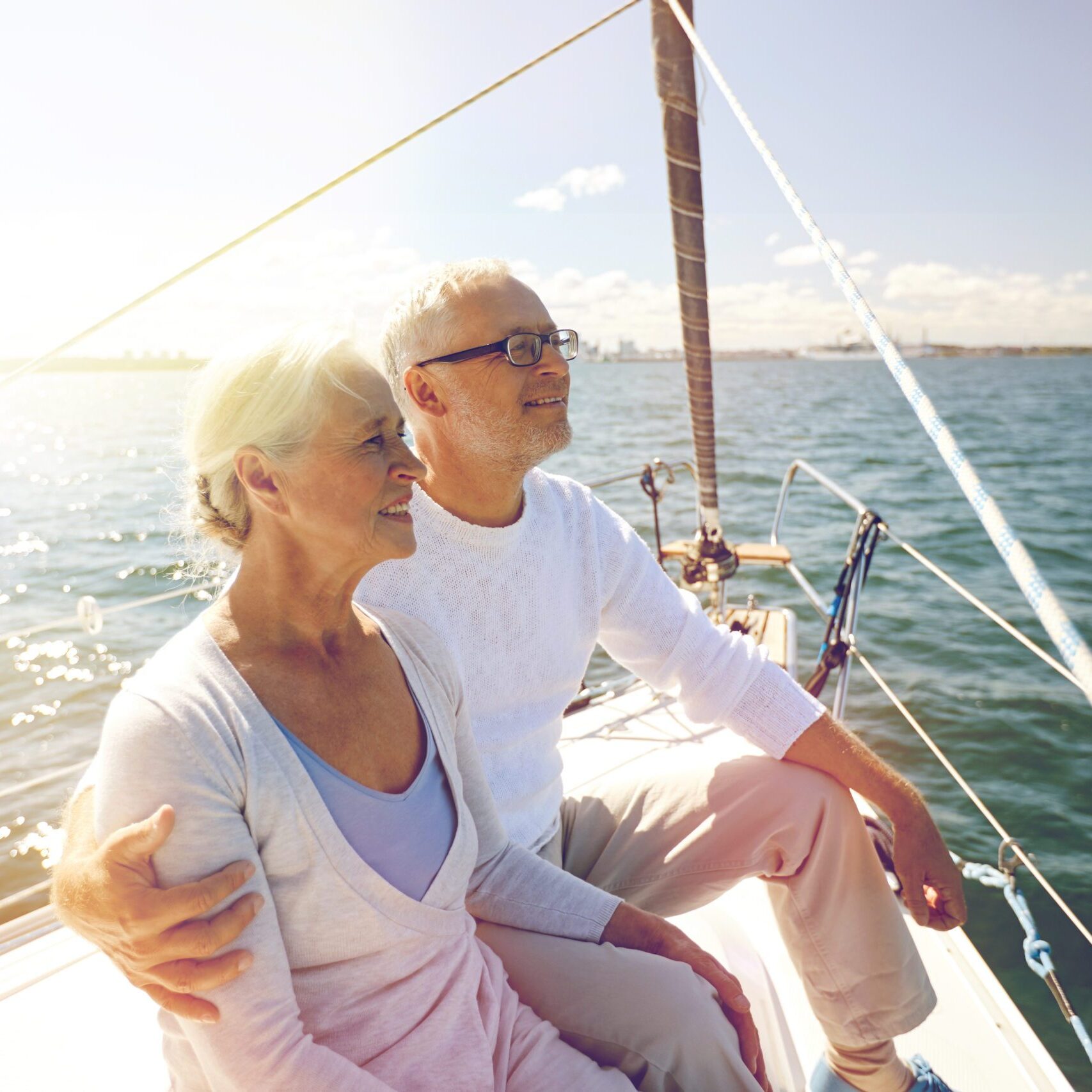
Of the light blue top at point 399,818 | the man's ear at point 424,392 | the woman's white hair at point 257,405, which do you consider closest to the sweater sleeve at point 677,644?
the man's ear at point 424,392

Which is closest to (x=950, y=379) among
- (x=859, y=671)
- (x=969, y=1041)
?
(x=859, y=671)

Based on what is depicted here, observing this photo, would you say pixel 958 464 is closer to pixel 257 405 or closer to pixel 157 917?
pixel 257 405

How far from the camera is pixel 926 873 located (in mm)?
1390

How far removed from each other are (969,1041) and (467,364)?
140 cm

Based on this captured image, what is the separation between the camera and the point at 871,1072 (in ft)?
4.37

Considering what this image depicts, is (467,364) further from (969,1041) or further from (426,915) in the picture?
(969,1041)

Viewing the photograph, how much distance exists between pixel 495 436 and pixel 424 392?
0.46 feet

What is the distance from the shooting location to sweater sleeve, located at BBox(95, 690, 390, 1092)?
827 millimetres

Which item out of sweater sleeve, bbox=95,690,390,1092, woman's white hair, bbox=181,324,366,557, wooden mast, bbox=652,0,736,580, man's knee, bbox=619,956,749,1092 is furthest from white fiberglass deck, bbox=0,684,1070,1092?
wooden mast, bbox=652,0,736,580

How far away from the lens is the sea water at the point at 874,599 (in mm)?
4328

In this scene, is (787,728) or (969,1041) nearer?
(787,728)

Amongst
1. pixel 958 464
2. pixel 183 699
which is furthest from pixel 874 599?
pixel 183 699

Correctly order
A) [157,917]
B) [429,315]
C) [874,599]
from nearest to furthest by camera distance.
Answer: [157,917] < [429,315] < [874,599]

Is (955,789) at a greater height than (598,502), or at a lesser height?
lesser
